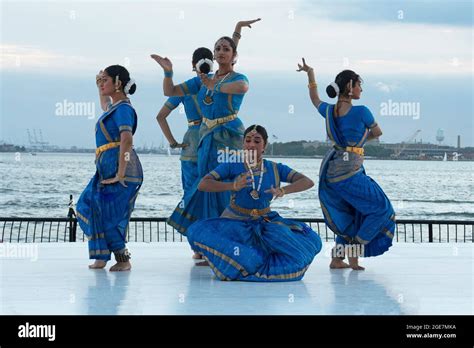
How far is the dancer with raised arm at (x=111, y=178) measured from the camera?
7250mm

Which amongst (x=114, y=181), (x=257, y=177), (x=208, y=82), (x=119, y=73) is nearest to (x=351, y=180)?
(x=257, y=177)

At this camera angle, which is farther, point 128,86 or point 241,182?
point 128,86

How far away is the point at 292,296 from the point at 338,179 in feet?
4.79

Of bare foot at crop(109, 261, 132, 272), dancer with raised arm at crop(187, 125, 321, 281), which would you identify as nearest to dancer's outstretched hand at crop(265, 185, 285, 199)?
dancer with raised arm at crop(187, 125, 321, 281)

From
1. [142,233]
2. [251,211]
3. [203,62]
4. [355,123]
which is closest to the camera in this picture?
[251,211]

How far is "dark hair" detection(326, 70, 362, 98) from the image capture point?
739 cm

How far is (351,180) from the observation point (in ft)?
24.4

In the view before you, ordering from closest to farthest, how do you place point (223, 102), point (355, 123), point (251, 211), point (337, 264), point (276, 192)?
point (276, 192) < point (251, 211) < point (355, 123) < point (337, 264) < point (223, 102)

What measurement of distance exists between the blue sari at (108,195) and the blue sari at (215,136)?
694 millimetres

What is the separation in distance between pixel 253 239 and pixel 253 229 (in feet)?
0.24

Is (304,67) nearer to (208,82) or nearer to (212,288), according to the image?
Result: (208,82)

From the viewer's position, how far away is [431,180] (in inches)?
1897
